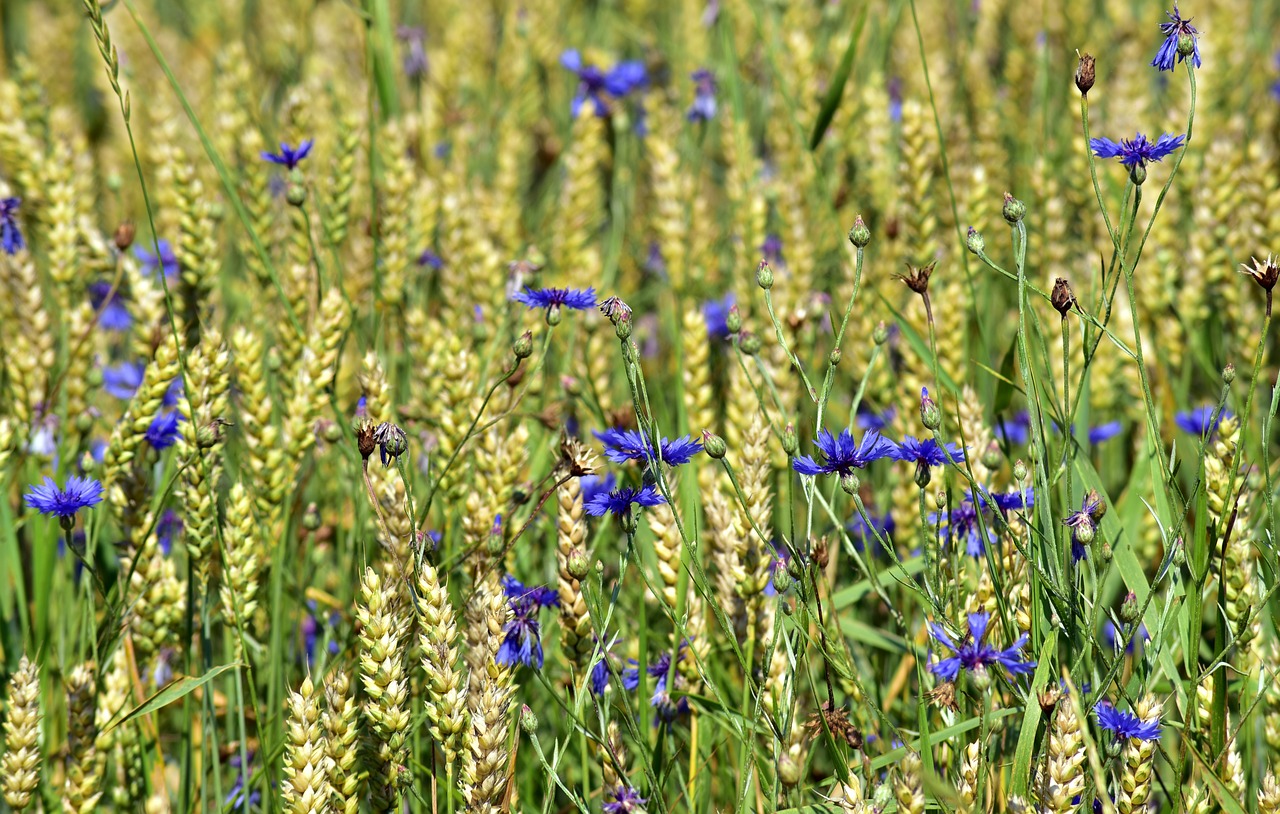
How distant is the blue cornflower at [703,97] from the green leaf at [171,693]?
8.89 feet

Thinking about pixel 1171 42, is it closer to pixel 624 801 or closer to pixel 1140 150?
pixel 1140 150

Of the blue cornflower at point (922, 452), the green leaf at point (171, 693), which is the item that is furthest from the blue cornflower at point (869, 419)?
the green leaf at point (171, 693)

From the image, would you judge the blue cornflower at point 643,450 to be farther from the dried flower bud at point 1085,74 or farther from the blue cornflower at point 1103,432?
the blue cornflower at point 1103,432

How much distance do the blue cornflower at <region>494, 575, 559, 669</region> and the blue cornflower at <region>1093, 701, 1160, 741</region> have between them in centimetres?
70

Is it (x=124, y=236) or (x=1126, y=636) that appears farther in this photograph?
(x=124, y=236)

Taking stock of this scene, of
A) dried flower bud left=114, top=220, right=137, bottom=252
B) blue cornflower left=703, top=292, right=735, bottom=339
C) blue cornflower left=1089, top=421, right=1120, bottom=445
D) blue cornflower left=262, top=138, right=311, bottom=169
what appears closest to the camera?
dried flower bud left=114, top=220, right=137, bottom=252

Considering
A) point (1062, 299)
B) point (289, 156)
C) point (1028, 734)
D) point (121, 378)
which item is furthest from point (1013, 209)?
point (121, 378)

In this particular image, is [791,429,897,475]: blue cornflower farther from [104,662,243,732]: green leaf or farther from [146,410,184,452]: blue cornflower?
[146,410,184,452]: blue cornflower

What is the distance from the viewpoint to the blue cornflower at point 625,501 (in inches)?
62.5

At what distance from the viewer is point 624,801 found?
1557mm

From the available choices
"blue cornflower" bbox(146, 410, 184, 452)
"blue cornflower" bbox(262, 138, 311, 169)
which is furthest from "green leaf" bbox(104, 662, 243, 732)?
"blue cornflower" bbox(262, 138, 311, 169)

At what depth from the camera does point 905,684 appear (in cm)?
217

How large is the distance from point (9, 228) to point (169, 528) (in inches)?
26.0

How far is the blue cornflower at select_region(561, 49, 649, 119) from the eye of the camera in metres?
3.92
